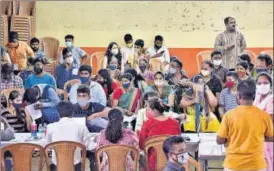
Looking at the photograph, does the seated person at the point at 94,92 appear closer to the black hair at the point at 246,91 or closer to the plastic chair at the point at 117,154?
the plastic chair at the point at 117,154

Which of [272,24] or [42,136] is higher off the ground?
[272,24]

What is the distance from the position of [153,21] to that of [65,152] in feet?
22.1

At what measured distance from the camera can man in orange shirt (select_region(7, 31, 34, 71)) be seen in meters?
10.5

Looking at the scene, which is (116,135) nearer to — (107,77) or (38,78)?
(107,77)

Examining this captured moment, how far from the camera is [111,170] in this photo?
5.80 m

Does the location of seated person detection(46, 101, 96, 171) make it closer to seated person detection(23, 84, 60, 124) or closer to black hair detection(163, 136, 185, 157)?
seated person detection(23, 84, 60, 124)

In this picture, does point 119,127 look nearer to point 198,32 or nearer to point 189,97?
point 189,97

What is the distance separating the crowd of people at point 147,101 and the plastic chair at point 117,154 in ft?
0.29

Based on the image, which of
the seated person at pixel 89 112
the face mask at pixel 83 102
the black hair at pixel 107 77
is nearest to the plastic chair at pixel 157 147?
the seated person at pixel 89 112

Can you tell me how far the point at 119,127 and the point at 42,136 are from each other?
3.96 feet

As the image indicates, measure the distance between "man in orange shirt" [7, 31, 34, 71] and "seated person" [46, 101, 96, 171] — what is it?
4.25 m

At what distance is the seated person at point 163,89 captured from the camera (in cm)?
796

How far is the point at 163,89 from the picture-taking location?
26.8ft

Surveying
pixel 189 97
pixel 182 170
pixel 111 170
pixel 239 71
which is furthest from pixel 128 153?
pixel 239 71
